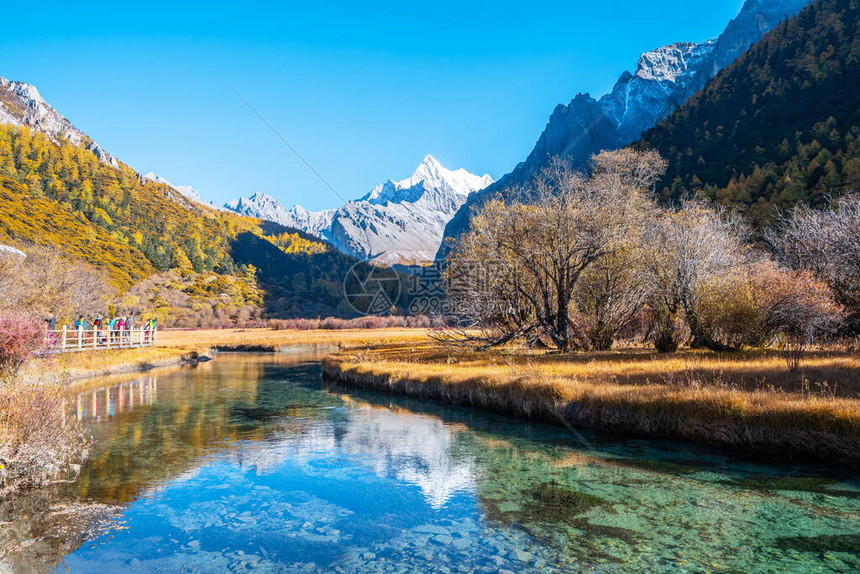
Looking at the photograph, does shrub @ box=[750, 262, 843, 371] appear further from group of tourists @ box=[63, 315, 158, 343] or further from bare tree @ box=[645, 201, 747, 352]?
group of tourists @ box=[63, 315, 158, 343]

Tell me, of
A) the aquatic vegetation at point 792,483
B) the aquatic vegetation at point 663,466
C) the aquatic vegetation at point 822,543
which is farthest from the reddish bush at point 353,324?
the aquatic vegetation at point 822,543

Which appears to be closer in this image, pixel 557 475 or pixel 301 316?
pixel 557 475

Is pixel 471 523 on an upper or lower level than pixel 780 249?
lower

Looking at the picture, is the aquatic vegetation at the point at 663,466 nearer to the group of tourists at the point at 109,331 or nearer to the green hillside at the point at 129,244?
the group of tourists at the point at 109,331

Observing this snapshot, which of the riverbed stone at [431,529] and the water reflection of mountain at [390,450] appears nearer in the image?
the riverbed stone at [431,529]

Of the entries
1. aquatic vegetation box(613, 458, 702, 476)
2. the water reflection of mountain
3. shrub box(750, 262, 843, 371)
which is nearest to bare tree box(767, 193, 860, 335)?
shrub box(750, 262, 843, 371)

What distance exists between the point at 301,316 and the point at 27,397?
154582 mm

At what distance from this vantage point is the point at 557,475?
13.3m

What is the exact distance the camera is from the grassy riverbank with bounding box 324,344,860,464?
13195 mm

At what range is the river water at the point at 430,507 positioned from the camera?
340 inches

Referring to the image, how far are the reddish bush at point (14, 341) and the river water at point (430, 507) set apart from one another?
41.8 ft

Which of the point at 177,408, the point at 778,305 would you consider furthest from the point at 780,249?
the point at 177,408

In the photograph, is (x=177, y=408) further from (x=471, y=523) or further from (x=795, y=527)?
(x=795, y=527)

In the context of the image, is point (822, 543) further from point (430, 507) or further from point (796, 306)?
point (796, 306)
